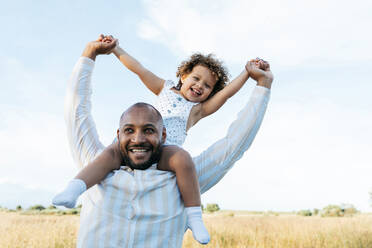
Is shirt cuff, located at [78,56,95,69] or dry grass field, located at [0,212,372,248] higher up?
shirt cuff, located at [78,56,95,69]

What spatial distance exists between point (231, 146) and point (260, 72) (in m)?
0.75

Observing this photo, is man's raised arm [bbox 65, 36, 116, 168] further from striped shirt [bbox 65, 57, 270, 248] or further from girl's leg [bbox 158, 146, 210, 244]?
girl's leg [bbox 158, 146, 210, 244]

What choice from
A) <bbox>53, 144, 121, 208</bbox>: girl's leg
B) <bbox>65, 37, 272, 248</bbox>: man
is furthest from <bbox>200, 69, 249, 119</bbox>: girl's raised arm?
<bbox>53, 144, 121, 208</bbox>: girl's leg

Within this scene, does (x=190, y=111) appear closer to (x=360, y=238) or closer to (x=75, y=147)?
(x=75, y=147)

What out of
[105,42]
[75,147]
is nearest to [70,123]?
[75,147]

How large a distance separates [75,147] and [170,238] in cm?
104

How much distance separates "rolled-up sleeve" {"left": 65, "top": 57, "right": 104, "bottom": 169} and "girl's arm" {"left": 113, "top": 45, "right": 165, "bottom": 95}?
3.15 ft

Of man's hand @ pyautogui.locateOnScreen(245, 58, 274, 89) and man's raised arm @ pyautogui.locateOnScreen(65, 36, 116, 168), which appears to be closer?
man's raised arm @ pyautogui.locateOnScreen(65, 36, 116, 168)

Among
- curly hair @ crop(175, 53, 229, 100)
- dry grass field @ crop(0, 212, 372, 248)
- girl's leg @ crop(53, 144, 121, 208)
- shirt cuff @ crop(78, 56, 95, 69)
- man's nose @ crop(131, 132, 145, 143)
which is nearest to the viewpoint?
girl's leg @ crop(53, 144, 121, 208)

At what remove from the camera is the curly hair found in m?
4.14

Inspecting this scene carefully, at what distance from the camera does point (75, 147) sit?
300 centimetres

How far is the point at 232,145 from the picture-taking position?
3031 millimetres

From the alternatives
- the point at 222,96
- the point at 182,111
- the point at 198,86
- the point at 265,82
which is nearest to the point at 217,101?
the point at 222,96

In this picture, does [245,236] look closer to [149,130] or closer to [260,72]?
[260,72]
